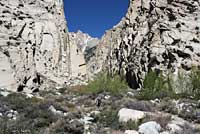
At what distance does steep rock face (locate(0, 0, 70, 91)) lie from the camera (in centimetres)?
3875

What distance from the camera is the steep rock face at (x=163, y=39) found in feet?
144

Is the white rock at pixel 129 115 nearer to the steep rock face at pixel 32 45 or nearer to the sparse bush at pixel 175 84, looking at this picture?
the sparse bush at pixel 175 84

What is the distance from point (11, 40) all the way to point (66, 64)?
15944 mm

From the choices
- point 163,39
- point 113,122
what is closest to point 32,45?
point 163,39

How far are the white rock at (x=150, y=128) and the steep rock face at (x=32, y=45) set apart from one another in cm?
2556

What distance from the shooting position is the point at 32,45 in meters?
45.8

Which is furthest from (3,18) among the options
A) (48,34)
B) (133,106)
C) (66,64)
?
(133,106)

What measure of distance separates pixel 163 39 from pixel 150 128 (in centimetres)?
3445

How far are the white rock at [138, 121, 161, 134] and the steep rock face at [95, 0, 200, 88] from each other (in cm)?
3022

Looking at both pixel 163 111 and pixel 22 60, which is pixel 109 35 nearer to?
pixel 22 60

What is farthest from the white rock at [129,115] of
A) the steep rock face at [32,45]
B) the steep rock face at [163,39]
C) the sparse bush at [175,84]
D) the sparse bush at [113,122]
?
the steep rock face at [163,39]

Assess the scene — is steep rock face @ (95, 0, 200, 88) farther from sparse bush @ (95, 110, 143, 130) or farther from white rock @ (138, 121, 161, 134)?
white rock @ (138, 121, 161, 134)

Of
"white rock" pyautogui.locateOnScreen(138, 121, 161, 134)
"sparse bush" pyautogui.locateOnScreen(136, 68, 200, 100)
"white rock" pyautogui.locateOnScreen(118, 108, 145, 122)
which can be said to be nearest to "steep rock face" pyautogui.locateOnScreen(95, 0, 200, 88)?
"sparse bush" pyautogui.locateOnScreen(136, 68, 200, 100)

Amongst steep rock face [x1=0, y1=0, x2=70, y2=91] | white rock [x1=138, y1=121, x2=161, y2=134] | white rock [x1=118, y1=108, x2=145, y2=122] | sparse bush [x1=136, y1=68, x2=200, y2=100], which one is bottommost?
white rock [x1=138, y1=121, x2=161, y2=134]
